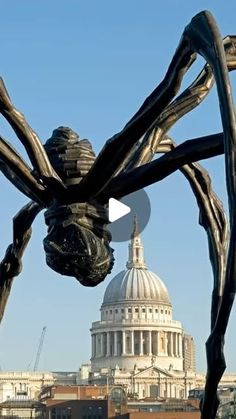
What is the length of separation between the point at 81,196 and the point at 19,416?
98.4 meters

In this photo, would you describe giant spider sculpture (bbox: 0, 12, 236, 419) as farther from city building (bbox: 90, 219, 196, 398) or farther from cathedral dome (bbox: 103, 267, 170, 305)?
cathedral dome (bbox: 103, 267, 170, 305)

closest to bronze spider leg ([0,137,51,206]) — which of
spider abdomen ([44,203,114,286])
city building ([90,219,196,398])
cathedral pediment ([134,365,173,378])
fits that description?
spider abdomen ([44,203,114,286])

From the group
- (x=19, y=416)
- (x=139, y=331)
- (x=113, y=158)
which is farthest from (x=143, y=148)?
(x=139, y=331)

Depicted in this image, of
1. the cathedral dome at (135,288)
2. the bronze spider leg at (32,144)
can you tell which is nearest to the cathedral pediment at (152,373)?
the cathedral dome at (135,288)

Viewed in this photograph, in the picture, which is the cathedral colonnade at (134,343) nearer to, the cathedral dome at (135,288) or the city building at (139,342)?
the city building at (139,342)

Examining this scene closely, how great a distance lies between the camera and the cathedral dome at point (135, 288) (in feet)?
458

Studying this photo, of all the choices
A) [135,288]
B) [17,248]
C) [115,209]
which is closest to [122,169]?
[115,209]

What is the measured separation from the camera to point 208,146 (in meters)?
6.27

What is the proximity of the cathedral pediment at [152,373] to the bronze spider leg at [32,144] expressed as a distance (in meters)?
127

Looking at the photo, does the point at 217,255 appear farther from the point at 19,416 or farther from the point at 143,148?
the point at 19,416

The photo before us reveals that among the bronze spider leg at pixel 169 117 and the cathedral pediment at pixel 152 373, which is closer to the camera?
the bronze spider leg at pixel 169 117

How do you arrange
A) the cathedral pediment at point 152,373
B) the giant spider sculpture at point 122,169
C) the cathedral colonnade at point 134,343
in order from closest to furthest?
1. the giant spider sculpture at point 122,169
2. the cathedral pediment at point 152,373
3. the cathedral colonnade at point 134,343

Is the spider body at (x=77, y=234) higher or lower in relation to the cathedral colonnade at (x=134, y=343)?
lower

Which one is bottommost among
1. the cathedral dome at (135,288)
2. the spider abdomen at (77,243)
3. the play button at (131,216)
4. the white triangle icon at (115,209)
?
the spider abdomen at (77,243)
